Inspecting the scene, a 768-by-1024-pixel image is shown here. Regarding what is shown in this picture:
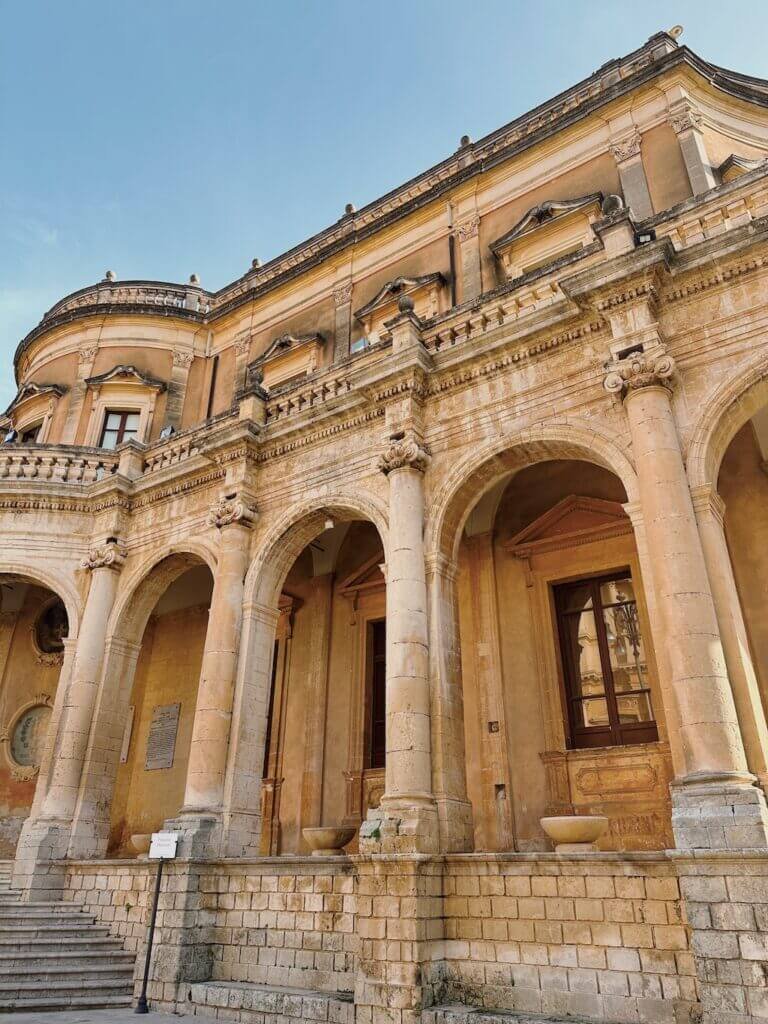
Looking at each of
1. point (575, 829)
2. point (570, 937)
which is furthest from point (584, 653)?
point (570, 937)

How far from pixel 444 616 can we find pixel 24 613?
11.9m

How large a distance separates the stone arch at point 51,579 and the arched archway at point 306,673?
3.84 m

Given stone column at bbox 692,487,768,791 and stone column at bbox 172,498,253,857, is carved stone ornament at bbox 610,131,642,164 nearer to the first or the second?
stone column at bbox 692,487,768,791

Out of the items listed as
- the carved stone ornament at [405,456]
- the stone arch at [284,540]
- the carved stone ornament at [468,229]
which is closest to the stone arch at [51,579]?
the stone arch at [284,540]

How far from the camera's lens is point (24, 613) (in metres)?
17.0

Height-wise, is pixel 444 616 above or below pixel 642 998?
above

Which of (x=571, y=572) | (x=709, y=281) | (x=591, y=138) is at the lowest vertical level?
(x=571, y=572)

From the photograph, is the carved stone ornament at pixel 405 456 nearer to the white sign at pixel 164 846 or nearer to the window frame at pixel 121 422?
the white sign at pixel 164 846

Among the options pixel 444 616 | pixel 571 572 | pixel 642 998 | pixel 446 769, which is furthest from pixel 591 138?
pixel 642 998

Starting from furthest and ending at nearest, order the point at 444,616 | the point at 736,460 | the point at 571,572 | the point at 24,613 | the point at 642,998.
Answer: the point at 24,613
the point at 571,572
the point at 736,460
the point at 444,616
the point at 642,998

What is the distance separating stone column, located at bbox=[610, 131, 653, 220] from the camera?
12.7 metres

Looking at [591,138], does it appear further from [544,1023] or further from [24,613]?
[24,613]

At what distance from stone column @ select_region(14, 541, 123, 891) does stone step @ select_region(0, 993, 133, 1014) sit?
A: 2.63 m

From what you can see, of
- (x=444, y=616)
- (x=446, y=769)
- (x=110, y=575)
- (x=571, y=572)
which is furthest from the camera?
(x=110, y=575)
